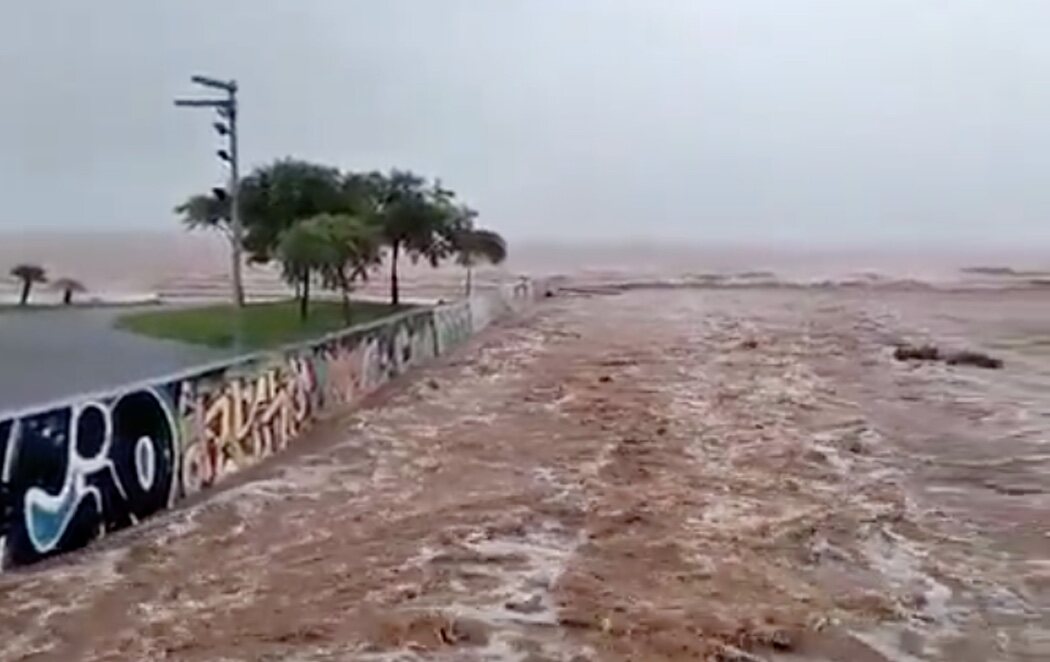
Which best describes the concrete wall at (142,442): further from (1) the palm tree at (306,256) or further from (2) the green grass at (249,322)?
(1) the palm tree at (306,256)

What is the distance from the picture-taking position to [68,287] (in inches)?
3157

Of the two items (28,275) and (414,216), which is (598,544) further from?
(28,275)

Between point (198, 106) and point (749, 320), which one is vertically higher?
point (198, 106)

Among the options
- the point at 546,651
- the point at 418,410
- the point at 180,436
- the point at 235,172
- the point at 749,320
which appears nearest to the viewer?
the point at 546,651

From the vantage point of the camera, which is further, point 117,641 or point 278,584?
point 278,584

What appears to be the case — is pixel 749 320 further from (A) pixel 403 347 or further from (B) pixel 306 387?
(B) pixel 306 387

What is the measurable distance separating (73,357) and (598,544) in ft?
100

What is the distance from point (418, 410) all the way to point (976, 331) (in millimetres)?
36516

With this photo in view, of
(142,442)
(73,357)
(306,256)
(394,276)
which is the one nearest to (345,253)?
(306,256)

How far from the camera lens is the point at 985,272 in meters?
144

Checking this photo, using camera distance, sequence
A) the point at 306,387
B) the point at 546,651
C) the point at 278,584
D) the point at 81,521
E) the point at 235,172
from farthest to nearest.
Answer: the point at 235,172, the point at 306,387, the point at 81,521, the point at 278,584, the point at 546,651

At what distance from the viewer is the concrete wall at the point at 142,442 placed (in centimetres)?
1274

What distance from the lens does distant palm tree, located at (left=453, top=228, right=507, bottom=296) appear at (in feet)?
258

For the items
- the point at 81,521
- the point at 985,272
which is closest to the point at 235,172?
the point at 81,521
